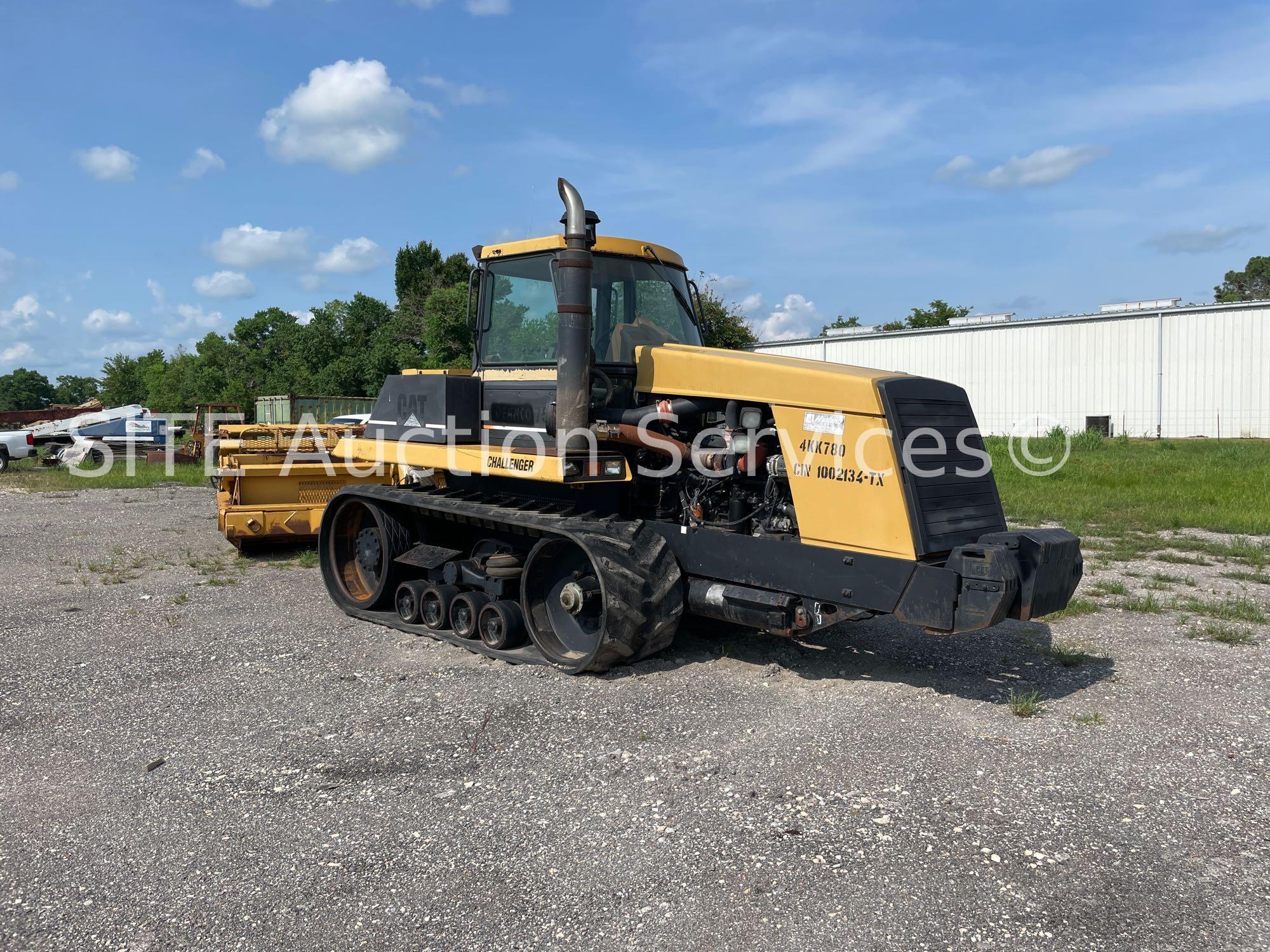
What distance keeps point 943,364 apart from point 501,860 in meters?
39.0

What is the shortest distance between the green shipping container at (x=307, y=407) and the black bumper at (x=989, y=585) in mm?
23464

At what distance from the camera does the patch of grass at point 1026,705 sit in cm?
555

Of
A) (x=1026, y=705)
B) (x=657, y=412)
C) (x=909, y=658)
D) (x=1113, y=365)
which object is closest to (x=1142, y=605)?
(x=909, y=658)

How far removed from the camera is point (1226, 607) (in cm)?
807

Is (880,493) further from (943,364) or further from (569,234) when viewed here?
(943,364)

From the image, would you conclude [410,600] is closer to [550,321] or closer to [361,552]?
[361,552]

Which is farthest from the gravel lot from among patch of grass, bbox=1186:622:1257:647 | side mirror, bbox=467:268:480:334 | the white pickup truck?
the white pickup truck

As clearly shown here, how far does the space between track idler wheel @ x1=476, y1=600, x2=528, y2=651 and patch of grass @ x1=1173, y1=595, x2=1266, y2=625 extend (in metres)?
5.68

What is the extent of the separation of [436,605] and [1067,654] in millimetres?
4739

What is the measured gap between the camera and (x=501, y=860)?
155 inches

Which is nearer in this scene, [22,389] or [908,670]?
[908,670]

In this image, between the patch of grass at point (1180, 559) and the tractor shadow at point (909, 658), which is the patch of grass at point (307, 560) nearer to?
the tractor shadow at point (909, 658)

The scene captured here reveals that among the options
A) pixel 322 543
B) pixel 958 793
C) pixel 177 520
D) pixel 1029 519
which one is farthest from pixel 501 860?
pixel 177 520

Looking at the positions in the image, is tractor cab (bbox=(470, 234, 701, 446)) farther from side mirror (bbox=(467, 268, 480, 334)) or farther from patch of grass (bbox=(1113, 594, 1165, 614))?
patch of grass (bbox=(1113, 594, 1165, 614))
